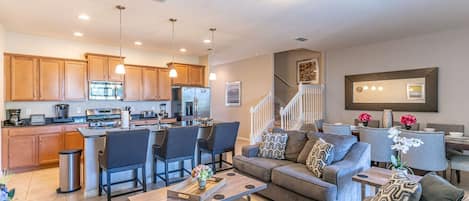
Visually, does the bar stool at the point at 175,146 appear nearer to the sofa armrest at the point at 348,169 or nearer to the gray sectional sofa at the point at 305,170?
the gray sectional sofa at the point at 305,170

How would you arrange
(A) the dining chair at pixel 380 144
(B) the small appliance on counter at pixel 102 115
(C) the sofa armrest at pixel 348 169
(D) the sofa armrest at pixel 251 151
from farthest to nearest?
(B) the small appliance on counter at pixel 102 115, (A) the dining chair at pixel 380 144, (D) the sofa armrest at pixel 251 151, (C) the sofa armrest at pixel 348 169

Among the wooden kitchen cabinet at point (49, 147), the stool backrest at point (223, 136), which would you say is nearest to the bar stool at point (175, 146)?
the stool backrest at point (223, 136)

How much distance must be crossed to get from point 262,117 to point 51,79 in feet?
16.8

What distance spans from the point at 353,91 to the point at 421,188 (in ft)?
17.1

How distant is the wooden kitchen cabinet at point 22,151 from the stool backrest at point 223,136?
3.44 metres

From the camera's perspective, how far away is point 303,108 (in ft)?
22.3

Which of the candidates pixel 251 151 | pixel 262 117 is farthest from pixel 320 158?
pixel 262 117

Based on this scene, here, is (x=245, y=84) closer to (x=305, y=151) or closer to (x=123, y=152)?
(x=305, y=151)

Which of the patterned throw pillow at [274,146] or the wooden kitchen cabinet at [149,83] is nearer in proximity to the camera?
the patterned throw pillow at [274,146]

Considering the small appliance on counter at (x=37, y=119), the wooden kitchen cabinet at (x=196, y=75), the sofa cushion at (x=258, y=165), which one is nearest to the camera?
the sofa cushion at (x=258, y=165)

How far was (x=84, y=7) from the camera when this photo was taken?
3760 mm

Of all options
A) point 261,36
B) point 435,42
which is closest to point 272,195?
point 261,36

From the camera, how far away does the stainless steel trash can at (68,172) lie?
3848 millimetres

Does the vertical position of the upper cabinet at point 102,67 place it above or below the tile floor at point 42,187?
above
